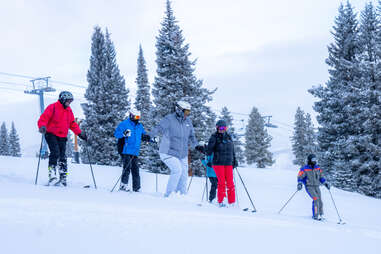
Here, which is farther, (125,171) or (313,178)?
(313,178)

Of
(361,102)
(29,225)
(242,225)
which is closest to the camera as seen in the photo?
(29,225)

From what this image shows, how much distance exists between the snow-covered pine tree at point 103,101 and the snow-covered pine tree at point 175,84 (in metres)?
8.60

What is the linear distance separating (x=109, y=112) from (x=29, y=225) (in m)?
29.4

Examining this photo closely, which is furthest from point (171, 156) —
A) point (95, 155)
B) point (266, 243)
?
point (95, 155)

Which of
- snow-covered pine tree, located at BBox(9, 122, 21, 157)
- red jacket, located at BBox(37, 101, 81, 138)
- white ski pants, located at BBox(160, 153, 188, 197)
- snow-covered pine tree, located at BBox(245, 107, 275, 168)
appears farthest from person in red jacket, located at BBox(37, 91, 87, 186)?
snow-covered pine tree, located at BBox(9, 122, 21, 157)

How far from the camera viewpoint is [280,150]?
166 m

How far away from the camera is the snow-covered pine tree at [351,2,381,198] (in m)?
21.3

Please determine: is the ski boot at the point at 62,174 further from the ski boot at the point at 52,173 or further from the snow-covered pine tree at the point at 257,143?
the snow-covered pine tree at the point at 257,143

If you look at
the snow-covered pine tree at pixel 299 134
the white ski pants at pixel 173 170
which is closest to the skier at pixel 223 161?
the white ski pants at pixel 173 170

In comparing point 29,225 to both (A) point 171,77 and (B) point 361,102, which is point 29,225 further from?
(B) point 361,102

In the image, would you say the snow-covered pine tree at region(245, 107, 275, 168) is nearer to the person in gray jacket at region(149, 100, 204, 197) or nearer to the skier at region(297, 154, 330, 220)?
the skier at region(297, 154, 330, 220)

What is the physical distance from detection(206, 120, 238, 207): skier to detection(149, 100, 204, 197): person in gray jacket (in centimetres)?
75

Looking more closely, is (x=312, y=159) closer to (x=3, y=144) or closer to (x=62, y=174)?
(x=62, y=174)

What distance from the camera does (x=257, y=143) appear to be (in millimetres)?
47344
